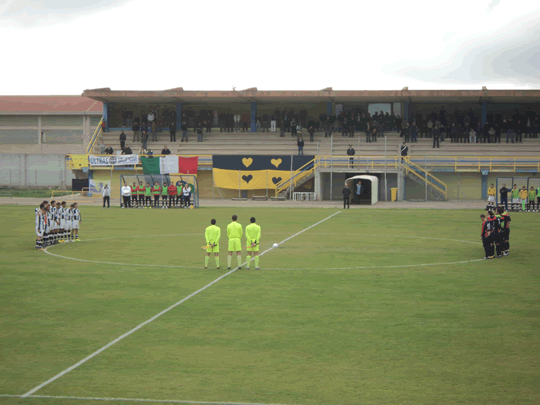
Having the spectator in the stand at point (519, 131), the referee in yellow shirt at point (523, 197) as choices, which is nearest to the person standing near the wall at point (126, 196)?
the referee in yellow shirt at point (523, 197)

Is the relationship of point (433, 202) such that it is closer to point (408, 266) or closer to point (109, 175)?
point (109, 175)

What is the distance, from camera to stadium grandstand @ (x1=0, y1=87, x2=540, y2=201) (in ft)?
185

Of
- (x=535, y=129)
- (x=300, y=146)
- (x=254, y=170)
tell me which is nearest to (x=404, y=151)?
(x=300, y=146)

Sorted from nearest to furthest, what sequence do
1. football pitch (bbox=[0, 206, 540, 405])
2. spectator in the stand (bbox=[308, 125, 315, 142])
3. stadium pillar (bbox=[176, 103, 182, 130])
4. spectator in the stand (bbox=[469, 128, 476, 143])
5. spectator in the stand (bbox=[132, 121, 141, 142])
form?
football pitch (bbox=[0, 206, 540, 405])
spectator in the stand (bbox=[469, 128, 476, 143])
spectator in the stand (bbox=[308, 125, 315, 142])
spectator in the stand (bbox=[132, 121, 141, 142])
stadium pillar (bbox=[176, 103, 182, 130])

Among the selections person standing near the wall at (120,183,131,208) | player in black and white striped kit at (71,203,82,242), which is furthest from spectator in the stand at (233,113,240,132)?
player in black and white striped kit at (71,203,82,242)

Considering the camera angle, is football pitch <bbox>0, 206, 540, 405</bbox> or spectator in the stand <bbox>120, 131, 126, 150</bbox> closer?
football pitch <bbox>0, 206, 540, 405</bbox>

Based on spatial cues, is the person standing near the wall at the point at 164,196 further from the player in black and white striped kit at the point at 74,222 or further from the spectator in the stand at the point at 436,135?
the spectator in the stand at the point at 436,135

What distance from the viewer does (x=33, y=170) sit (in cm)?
7438

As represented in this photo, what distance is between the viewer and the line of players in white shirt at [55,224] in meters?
23.1

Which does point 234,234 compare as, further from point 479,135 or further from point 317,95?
point 479,135

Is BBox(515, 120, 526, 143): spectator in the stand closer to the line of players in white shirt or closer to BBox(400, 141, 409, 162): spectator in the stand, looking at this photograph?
BBox(400, 141, 409, 162): spectator in the stand

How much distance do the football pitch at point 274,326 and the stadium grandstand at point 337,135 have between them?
3354 cm

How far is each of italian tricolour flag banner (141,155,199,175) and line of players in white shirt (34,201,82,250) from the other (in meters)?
29.9

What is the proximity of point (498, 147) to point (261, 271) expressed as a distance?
4782cm
